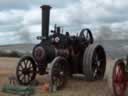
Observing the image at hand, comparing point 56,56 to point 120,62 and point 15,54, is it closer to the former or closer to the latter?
point 120,62

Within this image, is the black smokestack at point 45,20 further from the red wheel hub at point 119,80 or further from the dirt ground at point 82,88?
the red wheel hub at point 119,80

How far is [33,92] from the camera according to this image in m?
11.0

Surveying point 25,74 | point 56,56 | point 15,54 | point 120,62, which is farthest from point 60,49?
point 15,54

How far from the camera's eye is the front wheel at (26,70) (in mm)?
13207

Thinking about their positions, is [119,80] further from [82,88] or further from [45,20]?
[45,20]

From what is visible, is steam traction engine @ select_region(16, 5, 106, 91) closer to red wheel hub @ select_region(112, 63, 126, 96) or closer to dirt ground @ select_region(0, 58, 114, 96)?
dirt ground @ select_region(0, 58, 114, 96)

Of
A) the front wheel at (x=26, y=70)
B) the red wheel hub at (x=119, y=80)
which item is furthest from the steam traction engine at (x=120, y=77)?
the front wheel at (x=26, y=70)

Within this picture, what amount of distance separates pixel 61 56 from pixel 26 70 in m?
1.31

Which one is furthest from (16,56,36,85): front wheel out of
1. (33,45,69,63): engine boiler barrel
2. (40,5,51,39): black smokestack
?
(40,5,51,39): black smokestack

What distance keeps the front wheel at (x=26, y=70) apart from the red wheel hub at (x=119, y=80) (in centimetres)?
417

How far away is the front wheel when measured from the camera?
13207mm

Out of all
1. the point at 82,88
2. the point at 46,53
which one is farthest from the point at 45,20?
the point at 82,88

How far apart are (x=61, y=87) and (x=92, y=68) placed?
2.17 m

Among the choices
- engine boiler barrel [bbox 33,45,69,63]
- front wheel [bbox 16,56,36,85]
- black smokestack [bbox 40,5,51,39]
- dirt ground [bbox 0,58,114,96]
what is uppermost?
black smokestack [bbox 40,5,51,39]
